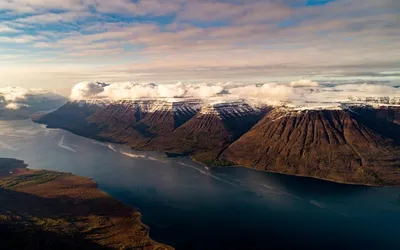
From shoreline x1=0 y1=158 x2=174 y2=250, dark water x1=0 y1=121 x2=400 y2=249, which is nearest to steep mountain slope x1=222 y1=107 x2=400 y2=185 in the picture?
dark water x1=0 y1=121 x2=400 y2=249

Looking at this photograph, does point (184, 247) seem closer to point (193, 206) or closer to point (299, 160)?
point (193, 206)

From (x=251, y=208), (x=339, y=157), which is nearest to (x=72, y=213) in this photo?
(x=251, y=208)

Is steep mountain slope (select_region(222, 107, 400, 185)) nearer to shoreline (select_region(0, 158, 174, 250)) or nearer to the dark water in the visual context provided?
the dark water

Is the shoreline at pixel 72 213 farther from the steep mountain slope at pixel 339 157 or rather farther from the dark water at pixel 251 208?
the steep mountain slope at pixel 339 157

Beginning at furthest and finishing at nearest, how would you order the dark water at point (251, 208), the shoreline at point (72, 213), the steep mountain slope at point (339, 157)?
the steep mountain slope at point (339, 157) → the dark water at point (251, 208) → the shoreline at point (72, 213)

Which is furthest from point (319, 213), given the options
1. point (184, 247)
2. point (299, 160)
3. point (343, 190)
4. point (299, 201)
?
point (299, 160)

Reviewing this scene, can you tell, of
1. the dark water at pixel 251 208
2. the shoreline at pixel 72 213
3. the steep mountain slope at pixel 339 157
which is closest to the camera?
the shoreline at pixel 72 213

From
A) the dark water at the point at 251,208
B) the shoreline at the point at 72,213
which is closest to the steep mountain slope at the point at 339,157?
the dark water at the point at 251,208

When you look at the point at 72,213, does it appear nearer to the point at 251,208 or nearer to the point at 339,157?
the point at 251,208
